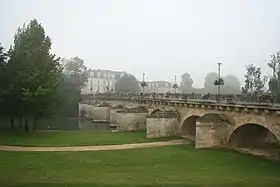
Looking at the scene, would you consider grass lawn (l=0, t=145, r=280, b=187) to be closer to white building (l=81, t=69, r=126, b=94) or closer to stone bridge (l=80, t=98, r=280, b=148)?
stone bridge (l=80, t=98, r=280, b=148)

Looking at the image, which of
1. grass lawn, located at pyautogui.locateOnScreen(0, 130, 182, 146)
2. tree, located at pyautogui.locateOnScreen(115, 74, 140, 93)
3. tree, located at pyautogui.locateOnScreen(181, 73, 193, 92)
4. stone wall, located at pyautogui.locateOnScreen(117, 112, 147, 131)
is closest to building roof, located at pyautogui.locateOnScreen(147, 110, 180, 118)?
grass lawn, located at pyautogui.locateOnScreen(0, 130, 182, 146)

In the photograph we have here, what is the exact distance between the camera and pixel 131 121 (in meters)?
56.2

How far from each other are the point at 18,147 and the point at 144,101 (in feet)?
98.3

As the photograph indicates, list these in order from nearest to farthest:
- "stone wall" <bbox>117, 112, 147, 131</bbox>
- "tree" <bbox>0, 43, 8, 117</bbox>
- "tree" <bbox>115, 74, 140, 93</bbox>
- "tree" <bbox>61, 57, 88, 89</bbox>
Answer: "tree" <bbox>0, 43, 8, 117</bbox> < "stone wall" <bbox>117, 112, 147, 131</bbox> < "tree" <bbox>61, 57, 88, 89</bbox> < "tree" <bbox>115, 74, 140, 93</bbox>

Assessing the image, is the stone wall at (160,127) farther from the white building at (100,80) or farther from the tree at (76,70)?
the white building at (100,80)

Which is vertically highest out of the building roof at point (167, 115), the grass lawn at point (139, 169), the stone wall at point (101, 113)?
the building roof at point (167, 115)

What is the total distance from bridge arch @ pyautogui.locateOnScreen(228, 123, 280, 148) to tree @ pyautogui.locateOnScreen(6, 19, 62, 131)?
2086 cm

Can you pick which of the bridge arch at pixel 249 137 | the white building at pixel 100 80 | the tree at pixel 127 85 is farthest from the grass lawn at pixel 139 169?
the white building at pixel 100 80

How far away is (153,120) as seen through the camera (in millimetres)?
44750

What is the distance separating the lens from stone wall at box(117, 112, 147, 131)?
55.9 m

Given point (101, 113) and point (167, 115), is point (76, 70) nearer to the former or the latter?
point (101, 113)

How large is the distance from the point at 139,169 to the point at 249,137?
15307 mm

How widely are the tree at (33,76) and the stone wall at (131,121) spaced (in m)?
11.8

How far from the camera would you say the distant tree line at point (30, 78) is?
1737 inches
